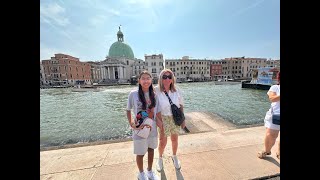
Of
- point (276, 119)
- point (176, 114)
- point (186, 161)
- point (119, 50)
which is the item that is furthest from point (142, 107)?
point (119, 50)

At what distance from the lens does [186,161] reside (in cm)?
354

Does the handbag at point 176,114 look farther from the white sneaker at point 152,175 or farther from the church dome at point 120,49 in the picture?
the church dome at point 120,49

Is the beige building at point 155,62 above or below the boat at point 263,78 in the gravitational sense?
above

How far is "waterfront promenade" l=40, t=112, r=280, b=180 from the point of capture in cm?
310

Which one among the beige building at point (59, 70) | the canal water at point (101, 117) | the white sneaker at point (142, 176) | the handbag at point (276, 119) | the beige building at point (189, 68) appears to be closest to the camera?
the white sneaker at point (142, 176)

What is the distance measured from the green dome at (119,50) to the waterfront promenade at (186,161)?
9320 cm

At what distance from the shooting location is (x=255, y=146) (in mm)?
4102

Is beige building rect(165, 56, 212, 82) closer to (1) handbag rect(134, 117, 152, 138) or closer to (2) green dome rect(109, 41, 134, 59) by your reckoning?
(2) green dome rect(109, 41, 134, 59)

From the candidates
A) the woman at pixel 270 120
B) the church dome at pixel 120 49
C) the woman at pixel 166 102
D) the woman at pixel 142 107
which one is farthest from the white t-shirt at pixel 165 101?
the church dome at pixel 120 49

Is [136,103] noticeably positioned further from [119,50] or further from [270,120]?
[119,50]

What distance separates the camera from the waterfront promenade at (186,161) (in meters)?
3.10

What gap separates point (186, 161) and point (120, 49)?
97.2 metres
